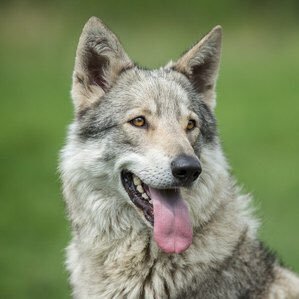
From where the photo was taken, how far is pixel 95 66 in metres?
7.77

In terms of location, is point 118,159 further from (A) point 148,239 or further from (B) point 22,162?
(B) point 22,162

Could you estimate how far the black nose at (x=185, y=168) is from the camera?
6.89 metres

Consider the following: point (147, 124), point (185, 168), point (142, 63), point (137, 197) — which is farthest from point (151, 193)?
point (142, 63)

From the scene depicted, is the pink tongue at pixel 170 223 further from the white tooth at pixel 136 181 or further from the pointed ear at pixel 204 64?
the pointed ear at pixel 204 64

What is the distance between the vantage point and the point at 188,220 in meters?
7.16

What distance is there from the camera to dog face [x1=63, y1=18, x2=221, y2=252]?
705 centimetres

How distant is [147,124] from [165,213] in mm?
696

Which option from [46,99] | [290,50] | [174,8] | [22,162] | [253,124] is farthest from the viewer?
[174,8]

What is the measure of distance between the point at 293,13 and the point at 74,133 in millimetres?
20211

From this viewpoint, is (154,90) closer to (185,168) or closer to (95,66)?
(95,66)

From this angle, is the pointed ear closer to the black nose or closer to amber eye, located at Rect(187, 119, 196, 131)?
amber eye, located at Rect(187, 119, 196, 131)

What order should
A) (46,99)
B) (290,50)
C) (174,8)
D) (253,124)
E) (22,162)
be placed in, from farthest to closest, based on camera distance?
(174,8) → (290,50) → (46,99) → (253,124) → (22,162)

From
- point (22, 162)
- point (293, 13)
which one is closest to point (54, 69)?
point (293, 13)

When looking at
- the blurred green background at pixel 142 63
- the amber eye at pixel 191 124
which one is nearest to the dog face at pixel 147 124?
the amber eye at pixel 191 124
